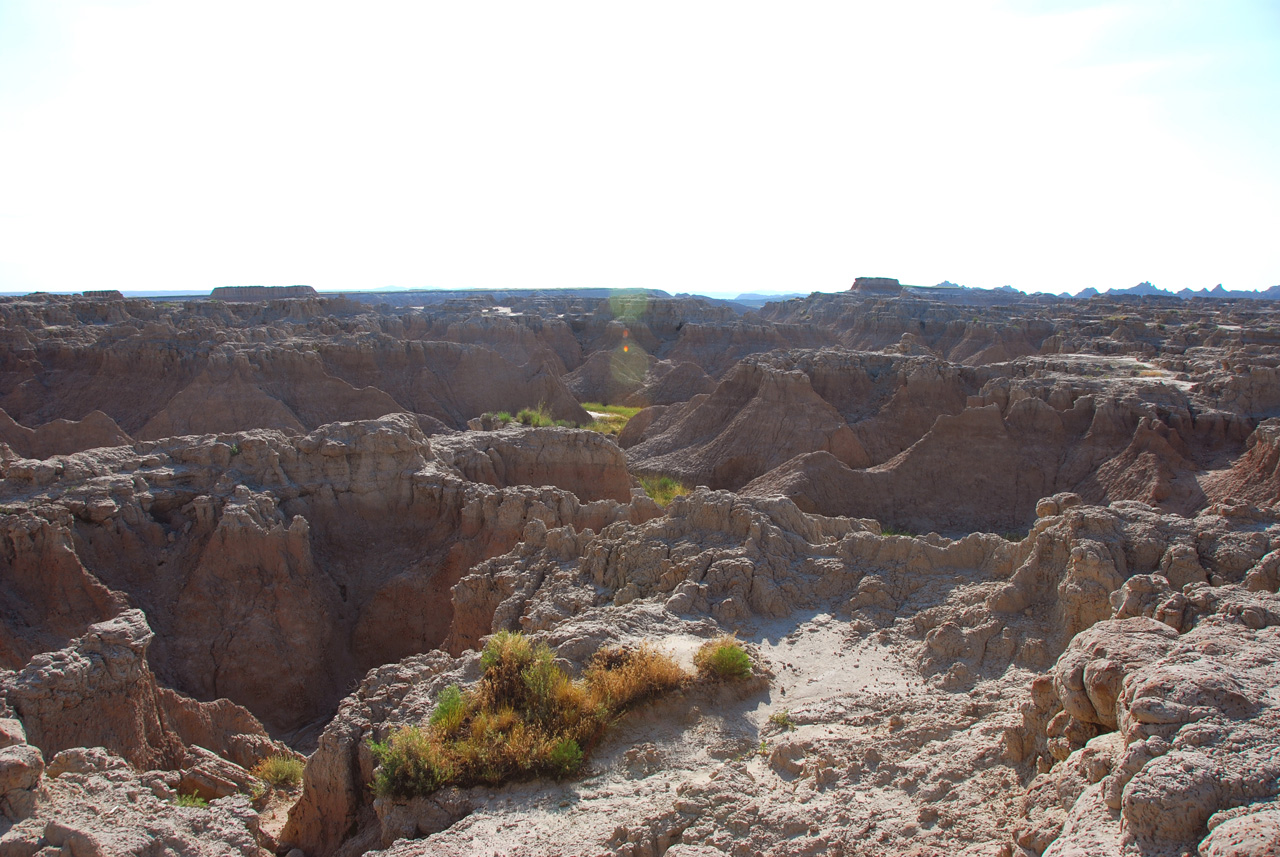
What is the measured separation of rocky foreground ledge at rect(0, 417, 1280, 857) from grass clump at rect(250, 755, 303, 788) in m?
0.42

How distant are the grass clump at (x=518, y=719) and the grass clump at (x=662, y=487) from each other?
20831 mm

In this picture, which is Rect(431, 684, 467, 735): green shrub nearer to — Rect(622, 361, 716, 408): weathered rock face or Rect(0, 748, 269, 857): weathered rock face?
Rect(0, 748, 269, 857): weathered rock face

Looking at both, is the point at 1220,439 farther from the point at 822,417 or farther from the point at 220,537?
the point at 220,537

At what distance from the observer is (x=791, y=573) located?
1156 cm

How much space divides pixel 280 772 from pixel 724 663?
23.1 feet

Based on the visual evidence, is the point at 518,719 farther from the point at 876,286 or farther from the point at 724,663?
the point at 876,286

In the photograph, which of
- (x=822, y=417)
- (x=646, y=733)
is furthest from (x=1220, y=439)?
(x=646, y=733)

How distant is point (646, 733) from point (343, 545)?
491 inches

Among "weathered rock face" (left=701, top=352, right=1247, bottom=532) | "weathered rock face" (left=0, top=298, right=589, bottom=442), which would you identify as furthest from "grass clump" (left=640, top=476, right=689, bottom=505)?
"weathered rock face" (left=0, top=298, right=589, bottom=442)

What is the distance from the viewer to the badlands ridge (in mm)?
6254

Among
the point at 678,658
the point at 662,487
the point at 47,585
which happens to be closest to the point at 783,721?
the point at 678,658

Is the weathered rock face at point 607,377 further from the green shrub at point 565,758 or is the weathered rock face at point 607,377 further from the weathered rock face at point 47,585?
the green shrub at point 565,758

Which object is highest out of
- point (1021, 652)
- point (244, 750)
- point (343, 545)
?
point (1021, 652)

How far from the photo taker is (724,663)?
8.74 meters
